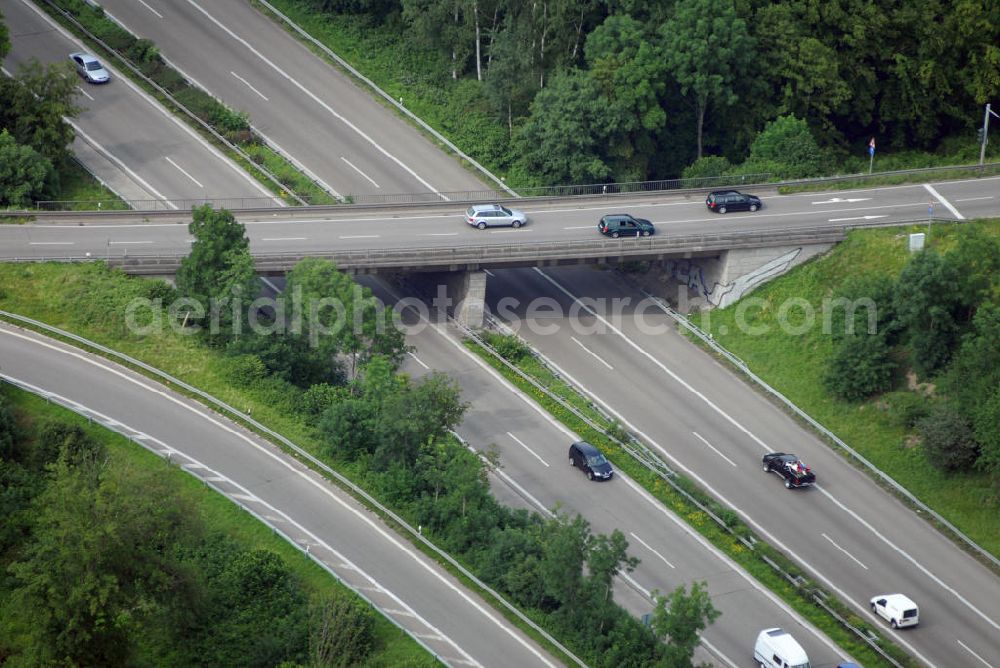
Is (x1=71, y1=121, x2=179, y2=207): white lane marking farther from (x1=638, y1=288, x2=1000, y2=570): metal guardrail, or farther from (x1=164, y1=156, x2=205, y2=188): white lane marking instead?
(x1=638, y1=288, x2=1000, y2=570): metal guardrail

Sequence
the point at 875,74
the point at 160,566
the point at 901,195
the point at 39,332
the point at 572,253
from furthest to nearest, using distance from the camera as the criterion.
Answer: the point at 875,74, the point at 901,195, the point at 572,253, the point at 39,332, the point at 160,566

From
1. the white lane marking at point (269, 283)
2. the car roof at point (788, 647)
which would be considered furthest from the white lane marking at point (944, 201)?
the white lane marking at point (269, 283)

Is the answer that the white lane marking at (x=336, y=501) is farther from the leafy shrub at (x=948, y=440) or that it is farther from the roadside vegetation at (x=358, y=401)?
the leafy shrub at (x=948, y=440)

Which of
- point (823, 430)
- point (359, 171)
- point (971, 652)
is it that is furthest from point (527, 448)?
point (359, 171)

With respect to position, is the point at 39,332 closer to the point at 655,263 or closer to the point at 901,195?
the point at 655,263

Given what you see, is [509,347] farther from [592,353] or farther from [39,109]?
[39,109]

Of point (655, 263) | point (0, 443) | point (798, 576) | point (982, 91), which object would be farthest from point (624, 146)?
point (0, 443)
